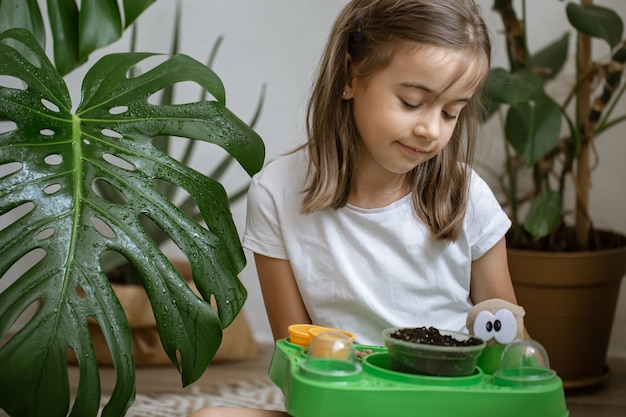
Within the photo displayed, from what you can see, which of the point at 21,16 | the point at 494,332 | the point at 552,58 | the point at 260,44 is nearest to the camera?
the point at 494,332

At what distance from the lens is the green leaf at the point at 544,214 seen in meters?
2.00

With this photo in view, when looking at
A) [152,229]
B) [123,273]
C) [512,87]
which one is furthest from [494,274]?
[123,273]

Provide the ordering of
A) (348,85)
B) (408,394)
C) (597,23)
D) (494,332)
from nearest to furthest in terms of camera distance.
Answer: (408,394) < (494,332) < (348,85) < (597,23)

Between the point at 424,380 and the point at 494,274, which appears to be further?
the point at 494,274

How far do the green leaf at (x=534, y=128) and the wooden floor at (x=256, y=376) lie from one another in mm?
602

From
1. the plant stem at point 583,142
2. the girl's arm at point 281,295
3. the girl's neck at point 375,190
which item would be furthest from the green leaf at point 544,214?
the girl's arm at point 281,295

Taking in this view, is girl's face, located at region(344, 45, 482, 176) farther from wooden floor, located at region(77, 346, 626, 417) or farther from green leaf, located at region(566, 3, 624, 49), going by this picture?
wooden floor, located at region(77, 346, 626, 417)

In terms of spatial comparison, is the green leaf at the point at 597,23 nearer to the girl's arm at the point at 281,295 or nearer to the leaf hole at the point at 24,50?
the girl's arm at the point at 281,295

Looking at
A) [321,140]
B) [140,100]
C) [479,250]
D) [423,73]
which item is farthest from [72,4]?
[479,250]

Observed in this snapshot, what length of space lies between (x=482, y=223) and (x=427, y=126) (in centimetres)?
28

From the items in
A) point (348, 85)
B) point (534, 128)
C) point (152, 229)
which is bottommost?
point (152, 229)

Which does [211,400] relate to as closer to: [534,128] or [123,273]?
[123,273]

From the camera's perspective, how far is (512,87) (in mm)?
1972

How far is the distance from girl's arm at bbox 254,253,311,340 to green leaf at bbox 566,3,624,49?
0.93 m
